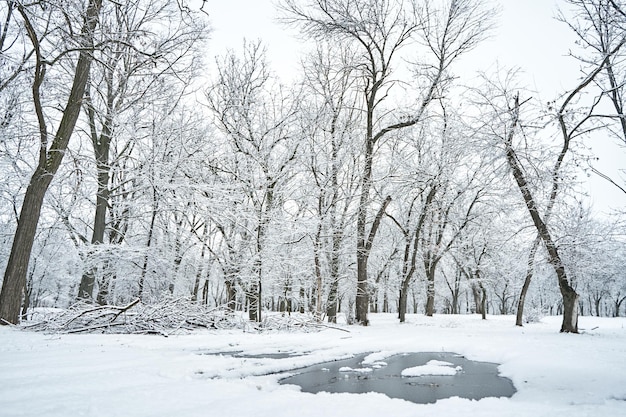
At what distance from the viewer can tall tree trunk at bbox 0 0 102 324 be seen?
7520mm

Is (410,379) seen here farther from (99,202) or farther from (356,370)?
(99,202)

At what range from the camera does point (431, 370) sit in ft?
15.4

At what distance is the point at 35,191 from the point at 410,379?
8.28 metres

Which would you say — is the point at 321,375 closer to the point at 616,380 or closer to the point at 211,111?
the point at 616,380

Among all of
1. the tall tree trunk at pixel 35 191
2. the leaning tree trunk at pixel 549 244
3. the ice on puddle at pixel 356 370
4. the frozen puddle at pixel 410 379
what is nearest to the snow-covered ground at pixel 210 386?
the frozen puddle at pixel 410 379

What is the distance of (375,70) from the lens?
13.9m

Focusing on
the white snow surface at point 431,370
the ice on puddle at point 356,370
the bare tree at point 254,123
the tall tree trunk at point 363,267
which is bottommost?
the ice on puddle at point 356,370

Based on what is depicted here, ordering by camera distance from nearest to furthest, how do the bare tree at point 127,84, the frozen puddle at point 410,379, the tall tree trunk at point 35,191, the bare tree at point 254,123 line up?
the frozen puddle at point 410,379 < the tall tree trunk at point 35,191 < the bare tree at point 127,84 < the bare tree at point 254,123

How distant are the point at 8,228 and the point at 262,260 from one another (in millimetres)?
14972

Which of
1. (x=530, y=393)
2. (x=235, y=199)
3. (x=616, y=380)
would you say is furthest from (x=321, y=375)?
(x=235, y=199)

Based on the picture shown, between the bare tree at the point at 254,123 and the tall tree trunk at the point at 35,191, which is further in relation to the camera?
the bare tree at the point at 254,123

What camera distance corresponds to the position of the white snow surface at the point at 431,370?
454 cm

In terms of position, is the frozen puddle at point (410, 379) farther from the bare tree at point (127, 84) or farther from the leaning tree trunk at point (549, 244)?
the bare tree at point (127, 84)

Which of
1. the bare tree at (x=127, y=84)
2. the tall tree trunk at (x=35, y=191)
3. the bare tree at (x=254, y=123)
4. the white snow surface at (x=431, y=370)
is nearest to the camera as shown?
the white snow surface at (x=431, y=370)
